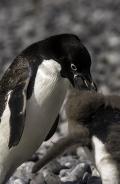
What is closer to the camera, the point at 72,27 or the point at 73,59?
the point at 73,59

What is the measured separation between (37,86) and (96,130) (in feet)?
2.12

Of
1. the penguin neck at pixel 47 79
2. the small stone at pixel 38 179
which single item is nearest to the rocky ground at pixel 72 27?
the small stone at pixel 38 179

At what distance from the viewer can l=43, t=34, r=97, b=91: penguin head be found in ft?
19.6

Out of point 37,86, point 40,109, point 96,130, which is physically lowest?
point 96,130

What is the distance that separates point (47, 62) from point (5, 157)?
2.36ft

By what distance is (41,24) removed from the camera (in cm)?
901

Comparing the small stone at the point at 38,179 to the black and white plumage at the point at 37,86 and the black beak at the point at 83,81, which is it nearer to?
the black and white plumage at the point at 37,86

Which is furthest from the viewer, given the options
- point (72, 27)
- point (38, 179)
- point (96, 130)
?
point (72, 27)

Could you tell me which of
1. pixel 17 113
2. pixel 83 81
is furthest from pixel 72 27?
pixel 17 113

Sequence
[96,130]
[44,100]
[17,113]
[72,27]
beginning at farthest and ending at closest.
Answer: [72,27] < [96,130] < [44,100] < [17,113]

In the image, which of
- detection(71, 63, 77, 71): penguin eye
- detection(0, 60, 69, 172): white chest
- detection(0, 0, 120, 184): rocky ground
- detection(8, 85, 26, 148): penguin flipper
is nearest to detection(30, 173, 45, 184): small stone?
detection(0, 60, 69, 172): white chest

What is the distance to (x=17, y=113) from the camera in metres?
5.97

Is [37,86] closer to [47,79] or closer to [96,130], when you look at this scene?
[47,79]

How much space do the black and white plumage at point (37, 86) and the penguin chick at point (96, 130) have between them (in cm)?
27
